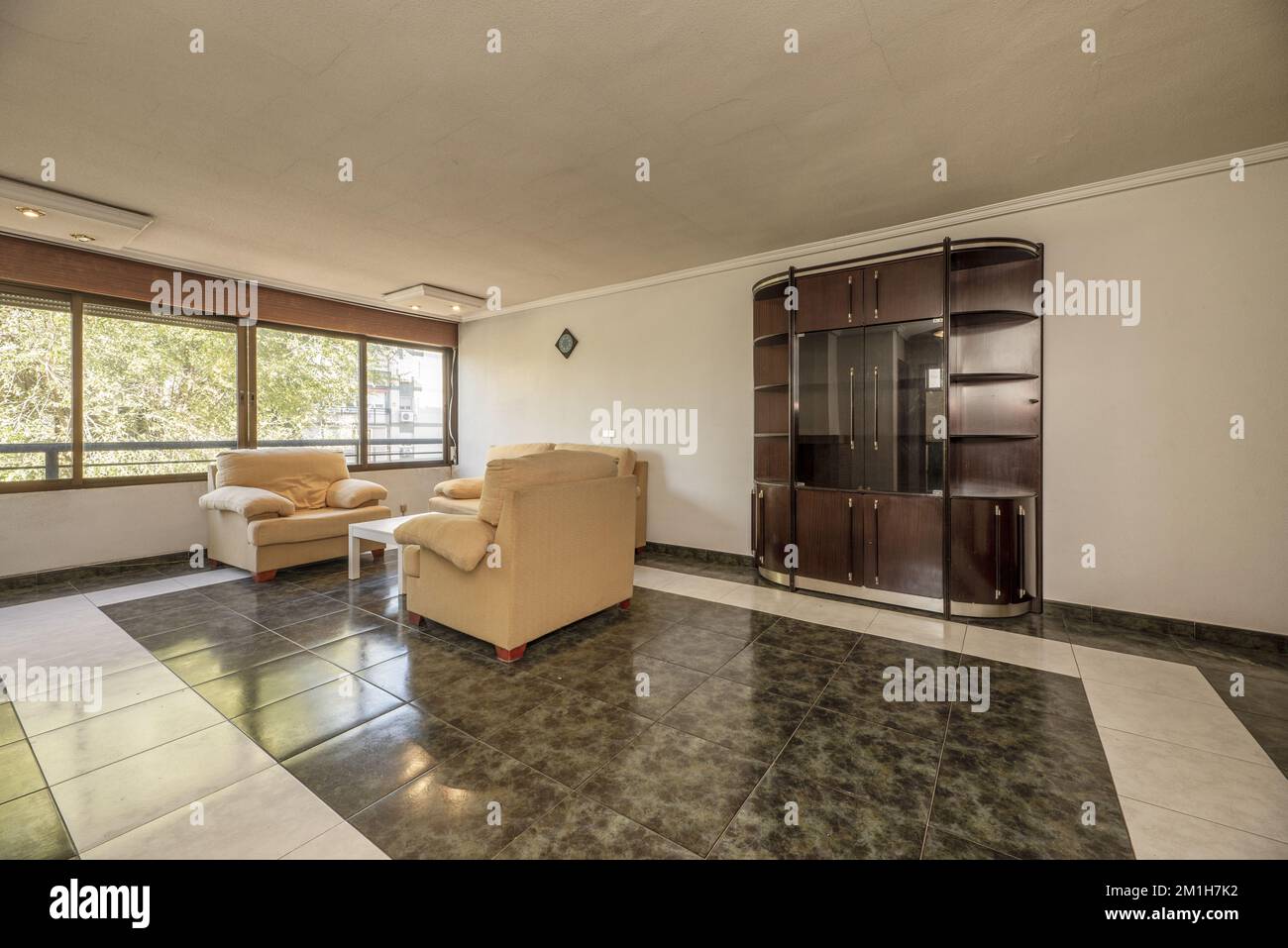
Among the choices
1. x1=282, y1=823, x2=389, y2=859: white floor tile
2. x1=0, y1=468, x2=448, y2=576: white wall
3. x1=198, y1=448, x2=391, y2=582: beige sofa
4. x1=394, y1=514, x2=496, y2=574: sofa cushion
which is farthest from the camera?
x1=198, y1=448, x2=391, y2=582: beige sofa

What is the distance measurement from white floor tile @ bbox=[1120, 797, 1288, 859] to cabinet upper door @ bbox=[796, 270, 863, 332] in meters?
3.18

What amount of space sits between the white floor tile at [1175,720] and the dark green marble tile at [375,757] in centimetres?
280

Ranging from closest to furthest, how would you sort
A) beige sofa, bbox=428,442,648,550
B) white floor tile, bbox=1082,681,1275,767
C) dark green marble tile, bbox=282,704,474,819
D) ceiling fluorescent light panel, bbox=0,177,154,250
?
dark green marble tile, bbox=282,704,474,819 < white floor tile, bbox=1082,681,1275,767 < ceiling fluorescent light panel, bbox=0,177,154,250 < beige sofa, bbox=428,442,648,550

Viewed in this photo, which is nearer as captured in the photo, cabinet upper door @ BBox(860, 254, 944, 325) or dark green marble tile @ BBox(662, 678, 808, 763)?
dark green marble tile @ BBox(662, 678, 808, 763)

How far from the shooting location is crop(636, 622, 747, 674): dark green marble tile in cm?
283

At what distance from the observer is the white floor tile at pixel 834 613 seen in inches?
134

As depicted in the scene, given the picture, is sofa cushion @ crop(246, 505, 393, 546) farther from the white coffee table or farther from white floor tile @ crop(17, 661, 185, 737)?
white floor tile @ crop(17, 661, 185, 737)

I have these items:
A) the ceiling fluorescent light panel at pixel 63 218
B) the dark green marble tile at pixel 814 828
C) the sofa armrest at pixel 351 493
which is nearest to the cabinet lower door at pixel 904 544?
the dark green marble tile at pixel 814 828

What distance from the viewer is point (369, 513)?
16.4 feet

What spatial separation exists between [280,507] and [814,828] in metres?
4.66

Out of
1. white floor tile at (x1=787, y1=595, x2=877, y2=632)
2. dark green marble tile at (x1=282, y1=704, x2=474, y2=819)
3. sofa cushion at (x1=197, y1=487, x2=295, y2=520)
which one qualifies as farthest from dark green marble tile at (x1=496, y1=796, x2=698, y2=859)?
sofa cushion at (x1=197, y1=487, x2=295, y2=520)

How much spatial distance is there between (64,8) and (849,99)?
3.27m

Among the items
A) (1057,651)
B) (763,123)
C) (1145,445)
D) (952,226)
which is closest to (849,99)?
(763,123)

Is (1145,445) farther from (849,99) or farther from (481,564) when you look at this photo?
(481,564)
